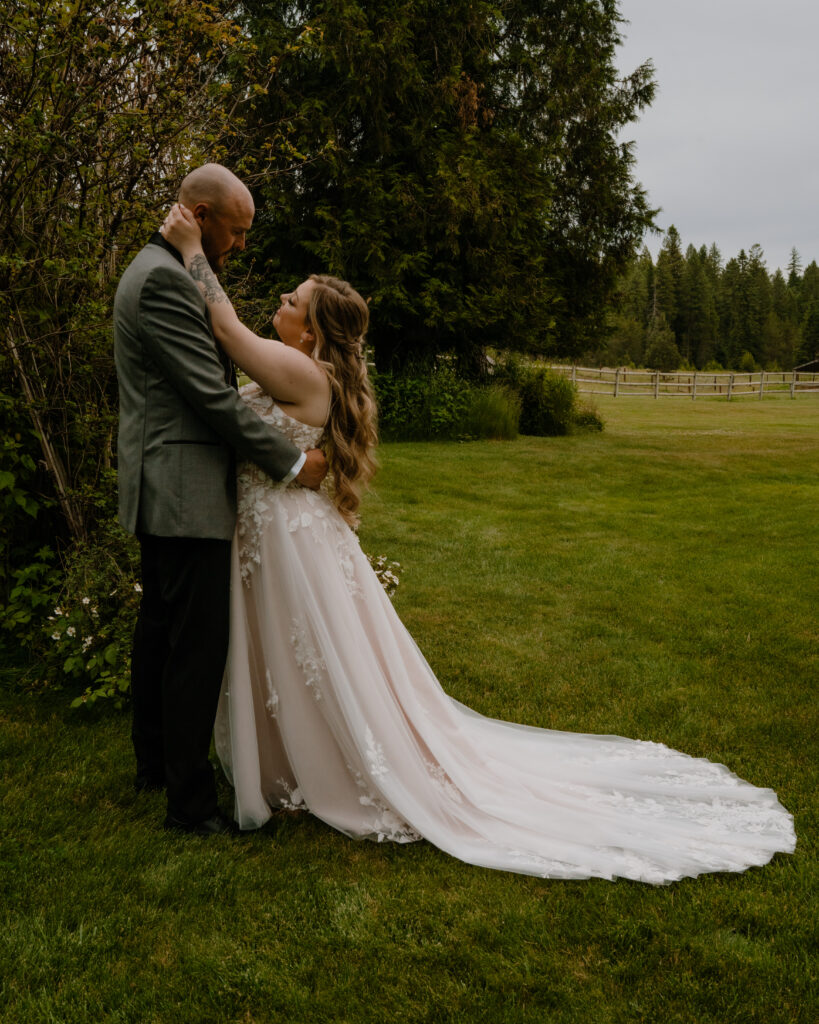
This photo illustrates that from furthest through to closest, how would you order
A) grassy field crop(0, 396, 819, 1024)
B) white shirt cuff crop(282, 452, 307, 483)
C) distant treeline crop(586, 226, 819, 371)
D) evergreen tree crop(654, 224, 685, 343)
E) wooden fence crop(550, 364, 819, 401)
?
evergreen tree crop(654, 224, 685, 343) → distant treeline crop(586, 226, 819, 371) → wooden fence crop(550, 364, 819, 401) → white shirt cuff crop(282, 452, 307, 483) → grassy field crop(0, 396, 819, 1024)

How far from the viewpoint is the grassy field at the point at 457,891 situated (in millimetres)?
2422

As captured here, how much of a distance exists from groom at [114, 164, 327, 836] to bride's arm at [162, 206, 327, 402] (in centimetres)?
5

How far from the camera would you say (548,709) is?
15.4 ft

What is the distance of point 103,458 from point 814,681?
4.47 metres

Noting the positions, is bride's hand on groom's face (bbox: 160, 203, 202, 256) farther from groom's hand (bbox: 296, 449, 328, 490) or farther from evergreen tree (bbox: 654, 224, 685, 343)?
→ evergreen tree (bbox: 654, 224, 685, 343)

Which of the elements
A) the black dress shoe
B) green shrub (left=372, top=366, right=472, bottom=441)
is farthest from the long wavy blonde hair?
green shrub (left=372, top=366, right=472, bottom=441)

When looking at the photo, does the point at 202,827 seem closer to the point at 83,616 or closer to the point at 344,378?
the point at 83,616

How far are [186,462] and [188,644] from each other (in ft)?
2.22

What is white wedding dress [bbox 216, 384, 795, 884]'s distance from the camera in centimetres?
319

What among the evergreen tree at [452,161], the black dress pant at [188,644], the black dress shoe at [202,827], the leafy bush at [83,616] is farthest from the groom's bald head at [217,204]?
the evergreen tree at [452,161]

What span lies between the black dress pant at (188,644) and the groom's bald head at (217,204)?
3.70 feet

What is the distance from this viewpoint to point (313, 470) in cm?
329

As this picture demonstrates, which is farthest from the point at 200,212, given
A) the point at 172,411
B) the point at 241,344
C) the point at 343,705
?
the point at 343,705

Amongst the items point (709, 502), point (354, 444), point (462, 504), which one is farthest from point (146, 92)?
point (709, 502)
